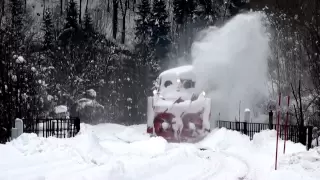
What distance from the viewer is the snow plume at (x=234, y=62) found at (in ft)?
82.1

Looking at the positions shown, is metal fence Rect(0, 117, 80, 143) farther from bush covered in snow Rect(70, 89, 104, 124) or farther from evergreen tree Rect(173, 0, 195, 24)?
evergreen tree Rect(173, 0, 195, 24)

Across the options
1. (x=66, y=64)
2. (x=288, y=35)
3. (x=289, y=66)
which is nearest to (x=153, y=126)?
(x=289, y=66)

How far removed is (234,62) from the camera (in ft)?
90.6

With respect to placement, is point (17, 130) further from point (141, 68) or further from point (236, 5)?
point (236, 5)

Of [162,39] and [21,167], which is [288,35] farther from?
[21,167]

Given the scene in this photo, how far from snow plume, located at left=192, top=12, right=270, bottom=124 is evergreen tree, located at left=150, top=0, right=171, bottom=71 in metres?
15.4

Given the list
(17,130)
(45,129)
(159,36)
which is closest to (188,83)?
(45,129)

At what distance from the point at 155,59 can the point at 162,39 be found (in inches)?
195

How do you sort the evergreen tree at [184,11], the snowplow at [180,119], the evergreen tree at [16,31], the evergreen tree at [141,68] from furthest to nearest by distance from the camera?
the evergreen tree at [184,11], the evergreen tree at [141,68], the evergreen tree at [16,31], the snowplow at [180,119]

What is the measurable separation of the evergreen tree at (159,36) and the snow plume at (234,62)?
50.7ft

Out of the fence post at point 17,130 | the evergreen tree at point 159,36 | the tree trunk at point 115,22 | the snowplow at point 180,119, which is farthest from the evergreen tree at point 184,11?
the fence post at point 17,130

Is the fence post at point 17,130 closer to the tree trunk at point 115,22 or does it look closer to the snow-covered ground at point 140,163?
the snow-covered ground at point 140,163

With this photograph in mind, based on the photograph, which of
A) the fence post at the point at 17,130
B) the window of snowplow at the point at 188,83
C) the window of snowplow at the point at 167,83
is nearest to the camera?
the fence post at the point at 17,130

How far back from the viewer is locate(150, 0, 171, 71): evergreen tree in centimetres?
4644
